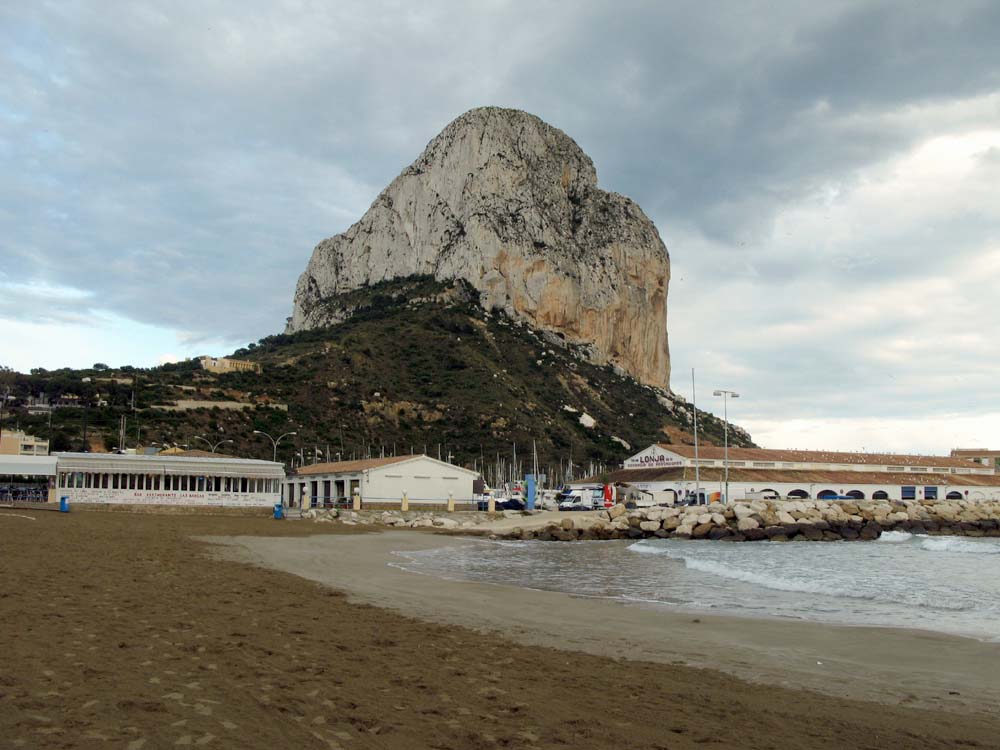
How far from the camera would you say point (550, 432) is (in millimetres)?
103062

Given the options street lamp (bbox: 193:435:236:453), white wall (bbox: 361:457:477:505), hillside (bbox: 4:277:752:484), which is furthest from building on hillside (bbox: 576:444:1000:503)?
street lamp (bbox: 193:435:236:453)

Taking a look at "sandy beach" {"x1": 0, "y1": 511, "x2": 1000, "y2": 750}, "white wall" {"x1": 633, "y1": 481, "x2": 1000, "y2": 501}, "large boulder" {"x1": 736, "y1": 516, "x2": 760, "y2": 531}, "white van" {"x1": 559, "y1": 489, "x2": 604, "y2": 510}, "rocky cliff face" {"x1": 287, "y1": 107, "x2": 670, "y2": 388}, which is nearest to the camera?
"sandy beach" {"x1": 0, "y1": 511, "x2": 1000, "y2": 750}

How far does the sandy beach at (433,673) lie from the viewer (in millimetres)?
5492

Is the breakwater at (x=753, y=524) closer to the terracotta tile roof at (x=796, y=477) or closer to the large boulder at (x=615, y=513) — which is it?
the large boulder at (x=615, y=513)

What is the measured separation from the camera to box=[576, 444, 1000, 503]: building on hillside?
212 feet

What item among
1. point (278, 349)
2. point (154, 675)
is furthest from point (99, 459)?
point (278, 349)

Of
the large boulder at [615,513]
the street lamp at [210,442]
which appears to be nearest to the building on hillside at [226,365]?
the street lamp at [210,442]

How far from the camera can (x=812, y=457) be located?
75.8 metres

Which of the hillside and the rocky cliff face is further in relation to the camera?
the rocky cliff face

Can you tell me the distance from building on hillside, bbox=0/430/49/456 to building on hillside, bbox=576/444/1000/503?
167ft

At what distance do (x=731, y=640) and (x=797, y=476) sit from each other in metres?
62.0

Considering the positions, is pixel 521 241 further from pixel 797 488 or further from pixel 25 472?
pixel 25 472

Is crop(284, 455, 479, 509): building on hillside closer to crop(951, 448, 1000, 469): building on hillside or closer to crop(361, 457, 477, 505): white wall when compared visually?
crop(361, 457, 477, 505): white wall

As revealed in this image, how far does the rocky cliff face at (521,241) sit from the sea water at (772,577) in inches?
4120
